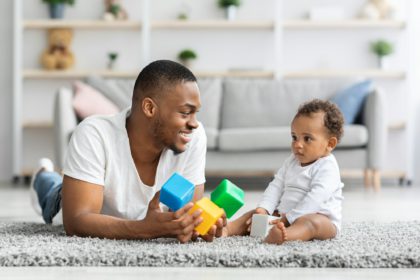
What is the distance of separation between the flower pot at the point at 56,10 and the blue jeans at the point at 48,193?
351 cm

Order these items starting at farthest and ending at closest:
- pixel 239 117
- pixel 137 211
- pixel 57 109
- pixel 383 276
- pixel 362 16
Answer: pixel 362 16
pixel 239 117
pixel 57 109
pixel 137 211
pixel 383 276

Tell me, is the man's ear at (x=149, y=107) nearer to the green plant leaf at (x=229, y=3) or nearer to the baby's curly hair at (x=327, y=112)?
the baby's curly hair at (x=327, y=112)

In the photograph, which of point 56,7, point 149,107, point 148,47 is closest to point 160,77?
point 149,107

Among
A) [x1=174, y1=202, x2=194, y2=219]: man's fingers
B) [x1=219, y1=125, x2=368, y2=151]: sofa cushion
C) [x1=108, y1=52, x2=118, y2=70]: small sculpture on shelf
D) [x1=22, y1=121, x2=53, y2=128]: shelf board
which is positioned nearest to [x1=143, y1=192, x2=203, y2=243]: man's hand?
[x1=174, y1=202, x2=194, y2=219]: man's fingers

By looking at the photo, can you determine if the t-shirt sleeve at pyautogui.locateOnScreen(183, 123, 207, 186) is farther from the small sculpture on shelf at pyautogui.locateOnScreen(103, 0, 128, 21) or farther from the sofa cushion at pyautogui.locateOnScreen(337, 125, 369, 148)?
the small sculpture on shelf at pyautogui.locateOnScreen(103, 0, 128, 21)

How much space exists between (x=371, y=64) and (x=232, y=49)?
1.15 m

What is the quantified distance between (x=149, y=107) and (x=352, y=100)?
11.2 feet

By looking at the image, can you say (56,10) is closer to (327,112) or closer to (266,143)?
(266,143)

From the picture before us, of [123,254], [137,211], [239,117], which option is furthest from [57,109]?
[123,254]

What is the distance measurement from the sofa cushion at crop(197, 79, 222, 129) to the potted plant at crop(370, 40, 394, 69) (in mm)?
1364

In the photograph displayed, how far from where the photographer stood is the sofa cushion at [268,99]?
5801 millimetres

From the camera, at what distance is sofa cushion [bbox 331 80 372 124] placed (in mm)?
5395

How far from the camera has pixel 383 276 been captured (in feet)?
5.66

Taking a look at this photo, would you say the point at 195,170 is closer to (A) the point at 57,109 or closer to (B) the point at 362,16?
(A) the point at 57,109
